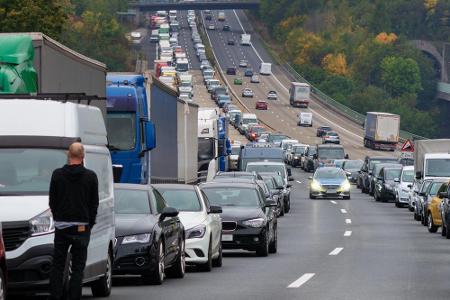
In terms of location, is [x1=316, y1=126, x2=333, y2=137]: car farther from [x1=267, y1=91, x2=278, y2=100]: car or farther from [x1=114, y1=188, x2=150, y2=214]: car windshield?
[x1=114, y1=188, x2=150, y2=214]: car windshield

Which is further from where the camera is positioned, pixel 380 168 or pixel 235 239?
pixel 380 168

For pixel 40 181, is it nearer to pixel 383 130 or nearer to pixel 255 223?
pixel 255 223

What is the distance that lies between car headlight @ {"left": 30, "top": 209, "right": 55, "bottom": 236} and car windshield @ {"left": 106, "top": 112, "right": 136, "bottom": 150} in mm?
15448

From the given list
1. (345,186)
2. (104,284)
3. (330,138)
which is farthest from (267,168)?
(330,138)

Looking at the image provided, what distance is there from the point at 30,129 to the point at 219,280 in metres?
5.54

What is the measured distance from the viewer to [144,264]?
70.4ft

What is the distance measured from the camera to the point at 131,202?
22875 millimetres

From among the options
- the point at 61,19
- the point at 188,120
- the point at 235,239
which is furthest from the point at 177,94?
the point at 61,19

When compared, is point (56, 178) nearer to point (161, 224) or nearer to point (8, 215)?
point (8, 215)

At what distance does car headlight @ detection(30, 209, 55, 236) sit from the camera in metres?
17.4

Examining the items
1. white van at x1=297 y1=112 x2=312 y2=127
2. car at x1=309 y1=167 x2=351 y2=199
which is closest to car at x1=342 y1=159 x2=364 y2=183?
car at x1=309 y1=167 x2=351 y2=199

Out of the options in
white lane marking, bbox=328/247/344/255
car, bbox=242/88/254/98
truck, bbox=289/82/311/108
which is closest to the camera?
white lane marking, bbox=328/247/344/255

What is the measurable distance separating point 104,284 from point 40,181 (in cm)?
197

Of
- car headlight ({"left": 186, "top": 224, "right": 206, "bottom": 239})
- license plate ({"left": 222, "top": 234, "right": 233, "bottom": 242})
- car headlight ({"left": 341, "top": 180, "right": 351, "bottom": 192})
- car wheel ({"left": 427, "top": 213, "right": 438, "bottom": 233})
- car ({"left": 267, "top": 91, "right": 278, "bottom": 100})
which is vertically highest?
car ({"left": 267, "top": 91, "right": 278, "bottom": 100})
